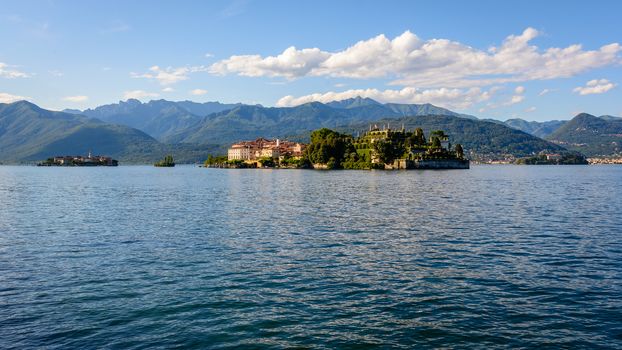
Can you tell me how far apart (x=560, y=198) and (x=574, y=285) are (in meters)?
62.6

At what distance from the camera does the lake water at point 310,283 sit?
19.6m

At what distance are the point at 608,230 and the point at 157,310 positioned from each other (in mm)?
43794

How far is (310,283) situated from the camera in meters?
27.3

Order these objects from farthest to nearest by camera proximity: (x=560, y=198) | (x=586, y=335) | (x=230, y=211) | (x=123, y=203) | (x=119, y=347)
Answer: (x=560, y=198)
(x=123, y=203)
(x=230, y=211)
(x=586, y=335)
(x=119, y=347)

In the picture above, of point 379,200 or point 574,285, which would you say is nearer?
point 574,285

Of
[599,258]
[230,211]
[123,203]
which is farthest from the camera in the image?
[123,203]

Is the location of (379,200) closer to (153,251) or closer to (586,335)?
(153,251)

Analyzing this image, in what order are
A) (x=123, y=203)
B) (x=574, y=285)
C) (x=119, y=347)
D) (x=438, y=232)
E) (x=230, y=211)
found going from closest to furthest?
(x=119, y=347), (x=574, y=285), (x=438, y=232), (x=230, y=211), (x=123, y=203)

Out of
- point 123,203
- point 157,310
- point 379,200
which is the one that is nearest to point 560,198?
point 379,200

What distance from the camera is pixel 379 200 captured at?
254 ft

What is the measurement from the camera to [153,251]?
3584cm

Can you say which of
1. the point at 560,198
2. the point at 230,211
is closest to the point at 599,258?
the point at 230,211

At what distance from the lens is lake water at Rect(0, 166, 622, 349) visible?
1959 cm

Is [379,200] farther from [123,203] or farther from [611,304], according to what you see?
[611,304]
